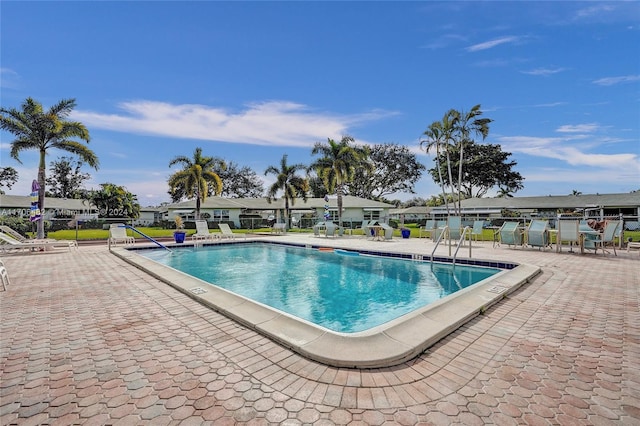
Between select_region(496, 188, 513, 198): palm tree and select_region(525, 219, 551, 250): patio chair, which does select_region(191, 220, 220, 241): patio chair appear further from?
select_region(496, 188, 513, 198): palm tree

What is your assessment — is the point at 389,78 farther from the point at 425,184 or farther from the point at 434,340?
the point at 425,184

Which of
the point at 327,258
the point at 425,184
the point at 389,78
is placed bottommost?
the point at 327,258

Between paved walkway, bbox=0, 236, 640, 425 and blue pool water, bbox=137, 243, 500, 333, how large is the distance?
2.06 m

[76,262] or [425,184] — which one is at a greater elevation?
[425,184]

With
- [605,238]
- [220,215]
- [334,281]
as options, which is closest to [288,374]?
[334,281]

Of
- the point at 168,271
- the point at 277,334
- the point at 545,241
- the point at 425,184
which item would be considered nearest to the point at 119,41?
the point at 168,271

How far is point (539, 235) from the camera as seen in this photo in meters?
11.3

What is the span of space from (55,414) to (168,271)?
516cm

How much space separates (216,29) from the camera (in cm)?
1130

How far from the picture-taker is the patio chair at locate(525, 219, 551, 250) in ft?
Answer: 36.9

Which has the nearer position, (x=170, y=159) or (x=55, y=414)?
(x=55, y=414)

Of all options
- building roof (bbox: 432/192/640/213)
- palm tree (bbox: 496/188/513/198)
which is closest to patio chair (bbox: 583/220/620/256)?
building roof (bbox: 432/192/640/213)

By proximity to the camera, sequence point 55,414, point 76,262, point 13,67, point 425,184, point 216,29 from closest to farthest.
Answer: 1. point 55,414
2. point 76,262
3. point 13,67
4. point 216,29
5. point 425,184

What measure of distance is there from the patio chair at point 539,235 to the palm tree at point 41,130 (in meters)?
21.7
